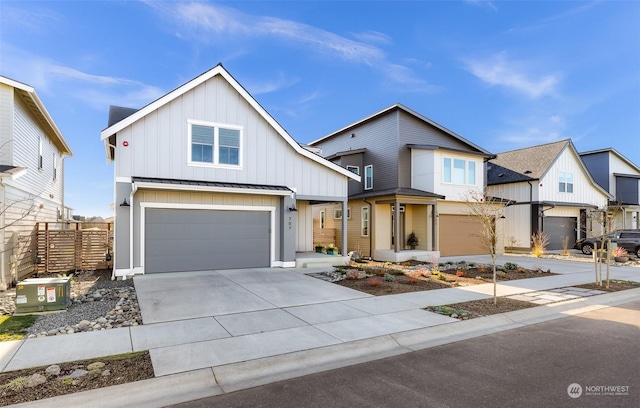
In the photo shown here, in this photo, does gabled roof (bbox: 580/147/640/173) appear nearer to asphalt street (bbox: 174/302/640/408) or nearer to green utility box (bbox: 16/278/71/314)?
asphalt street (bbox: 174/302/640/408)

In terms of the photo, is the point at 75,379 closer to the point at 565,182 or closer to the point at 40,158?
the point at 40,158

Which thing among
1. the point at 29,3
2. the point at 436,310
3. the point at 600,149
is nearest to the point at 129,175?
the point at 29,3

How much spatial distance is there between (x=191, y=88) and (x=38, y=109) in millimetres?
6119

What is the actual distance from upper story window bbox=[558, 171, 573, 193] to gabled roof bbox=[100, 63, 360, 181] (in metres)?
17.3

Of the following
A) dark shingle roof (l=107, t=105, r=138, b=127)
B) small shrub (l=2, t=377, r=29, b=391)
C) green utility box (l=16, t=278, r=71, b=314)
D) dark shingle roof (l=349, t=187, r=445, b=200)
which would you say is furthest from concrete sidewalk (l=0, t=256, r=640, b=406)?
dark shingle roof (l=349, t=187, r=445, b=200)

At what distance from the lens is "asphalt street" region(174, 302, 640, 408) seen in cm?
379

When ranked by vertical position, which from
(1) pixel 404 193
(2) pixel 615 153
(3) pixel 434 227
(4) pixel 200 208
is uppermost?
(2) pixel 615 153

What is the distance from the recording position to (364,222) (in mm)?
19688

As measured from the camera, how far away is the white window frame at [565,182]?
2339 centimetres

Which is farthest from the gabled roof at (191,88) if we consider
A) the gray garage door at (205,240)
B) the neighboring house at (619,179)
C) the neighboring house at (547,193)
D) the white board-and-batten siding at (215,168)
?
the neighboring house at (619,179)

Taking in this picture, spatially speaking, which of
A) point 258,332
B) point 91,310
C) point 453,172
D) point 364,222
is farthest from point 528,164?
point 91,310

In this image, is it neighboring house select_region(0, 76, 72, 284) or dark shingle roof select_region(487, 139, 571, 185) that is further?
dark shingle roof select_region(487, 139, 571, 185)

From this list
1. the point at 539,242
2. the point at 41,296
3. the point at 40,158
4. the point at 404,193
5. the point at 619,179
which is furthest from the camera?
the point at 619,179

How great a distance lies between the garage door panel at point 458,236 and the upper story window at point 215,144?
12.2 meters
